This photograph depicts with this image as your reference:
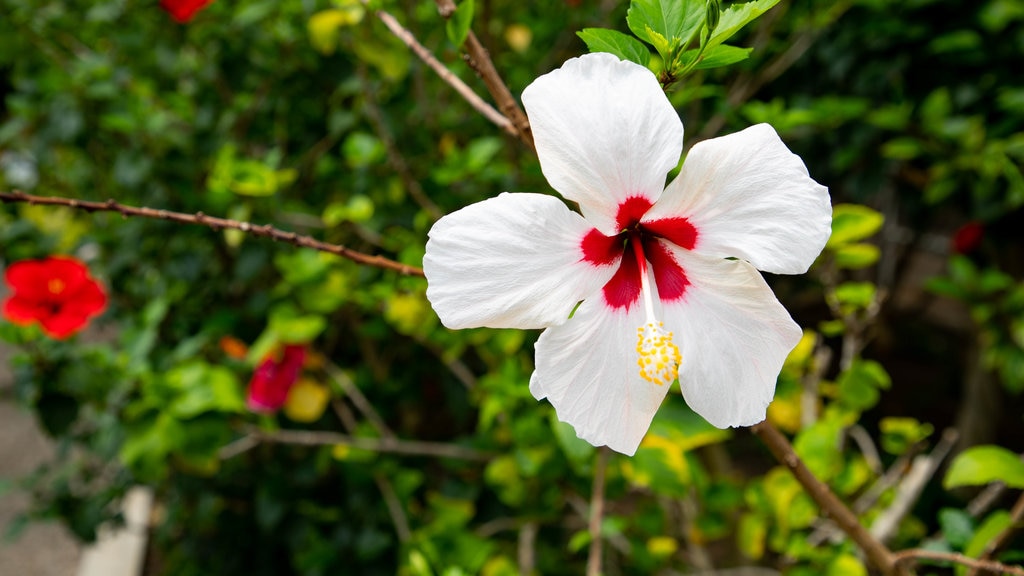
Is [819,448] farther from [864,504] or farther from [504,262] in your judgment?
[504,262]

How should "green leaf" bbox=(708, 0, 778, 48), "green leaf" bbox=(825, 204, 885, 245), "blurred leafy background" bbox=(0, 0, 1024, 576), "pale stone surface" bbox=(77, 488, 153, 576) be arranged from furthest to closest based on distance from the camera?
"pale stone surface" bbox=(77, 488, 153, 576), "blurred leafy background" bbox=(0, 0, 1024, 576), "green leaf" bbox=(825, 204, 885, 245), "green leaf" bbox=(708, 0, 778, 48)

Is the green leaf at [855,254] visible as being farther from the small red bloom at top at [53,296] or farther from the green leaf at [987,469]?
the small red bloom at top at [53,296]

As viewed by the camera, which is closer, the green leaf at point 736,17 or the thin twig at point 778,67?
the green leaf at point 736,17

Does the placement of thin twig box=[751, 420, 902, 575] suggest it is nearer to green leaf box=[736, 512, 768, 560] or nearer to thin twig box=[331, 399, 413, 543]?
green leaf box=[736, 512, 768, 560]

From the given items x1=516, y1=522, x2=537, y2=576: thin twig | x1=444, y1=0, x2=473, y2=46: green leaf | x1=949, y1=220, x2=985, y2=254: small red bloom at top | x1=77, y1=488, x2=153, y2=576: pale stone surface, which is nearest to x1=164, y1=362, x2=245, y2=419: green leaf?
x1=516, y1=522, x2=537, y2=576: thin twig

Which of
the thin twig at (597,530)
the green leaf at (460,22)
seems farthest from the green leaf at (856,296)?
the green leaf at (460,22)

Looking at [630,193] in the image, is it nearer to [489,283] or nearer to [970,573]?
[489,283]
